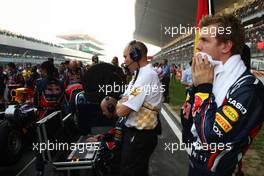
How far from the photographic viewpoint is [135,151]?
8.25 feet

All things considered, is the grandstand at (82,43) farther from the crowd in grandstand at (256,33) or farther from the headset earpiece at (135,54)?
the headset earpiece at (135,54)

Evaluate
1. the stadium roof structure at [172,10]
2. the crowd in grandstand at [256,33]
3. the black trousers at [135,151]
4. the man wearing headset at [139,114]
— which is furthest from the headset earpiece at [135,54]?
the stadium roof structure at [172,10]

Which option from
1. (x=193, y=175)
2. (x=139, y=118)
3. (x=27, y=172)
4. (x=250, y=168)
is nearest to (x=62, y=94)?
(x=27, y=172)

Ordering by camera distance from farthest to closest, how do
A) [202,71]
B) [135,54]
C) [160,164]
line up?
[160,164]
[135,54]
[202,71]

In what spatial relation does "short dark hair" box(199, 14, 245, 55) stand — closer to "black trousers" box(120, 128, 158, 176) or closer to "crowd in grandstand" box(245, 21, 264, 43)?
"black trousers" box(120, 128, 158, 176)

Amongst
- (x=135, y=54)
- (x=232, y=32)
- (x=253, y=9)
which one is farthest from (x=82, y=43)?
(x=232, y=32)

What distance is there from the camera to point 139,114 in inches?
101

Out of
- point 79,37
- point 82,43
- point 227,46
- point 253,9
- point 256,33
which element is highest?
point 79,37

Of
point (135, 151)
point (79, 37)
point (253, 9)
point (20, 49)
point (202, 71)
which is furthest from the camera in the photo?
point (79, 37)

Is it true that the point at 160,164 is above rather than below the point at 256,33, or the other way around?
below

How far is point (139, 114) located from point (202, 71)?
1.19 m

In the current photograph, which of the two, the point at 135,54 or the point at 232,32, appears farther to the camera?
the point at 135,54

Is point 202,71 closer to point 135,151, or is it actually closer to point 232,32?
point 232,32

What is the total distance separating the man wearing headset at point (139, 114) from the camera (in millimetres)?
2453
